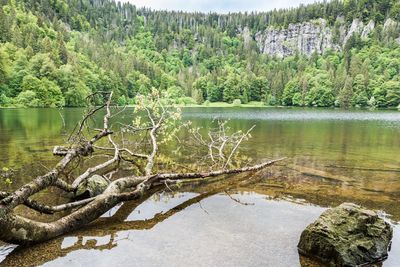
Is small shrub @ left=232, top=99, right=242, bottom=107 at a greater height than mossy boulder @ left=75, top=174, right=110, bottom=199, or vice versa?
mossy boulder @ left=75, top=174, right=110, bottom=199

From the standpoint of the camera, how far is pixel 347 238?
730 cm

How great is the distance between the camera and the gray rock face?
7.08 meters

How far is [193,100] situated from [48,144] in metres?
137

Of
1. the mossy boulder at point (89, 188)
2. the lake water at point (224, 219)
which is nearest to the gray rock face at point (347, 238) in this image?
the lake water at point (224, 219)

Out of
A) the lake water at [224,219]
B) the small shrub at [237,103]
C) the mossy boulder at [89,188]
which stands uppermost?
the mossy boulder at [89,188]

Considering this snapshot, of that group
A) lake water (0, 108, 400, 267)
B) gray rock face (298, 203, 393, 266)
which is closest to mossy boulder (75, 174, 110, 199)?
lake water (0, 108, 400, 267)

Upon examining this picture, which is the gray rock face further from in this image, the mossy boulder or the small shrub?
the small shrub

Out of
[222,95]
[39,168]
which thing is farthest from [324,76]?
Result: [39,168]

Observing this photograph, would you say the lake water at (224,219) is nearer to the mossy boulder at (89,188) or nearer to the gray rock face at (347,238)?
the gray rock face at (347,238)

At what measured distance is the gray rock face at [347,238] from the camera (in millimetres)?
7078

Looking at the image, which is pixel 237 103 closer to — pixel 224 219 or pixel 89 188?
pixel 89 188

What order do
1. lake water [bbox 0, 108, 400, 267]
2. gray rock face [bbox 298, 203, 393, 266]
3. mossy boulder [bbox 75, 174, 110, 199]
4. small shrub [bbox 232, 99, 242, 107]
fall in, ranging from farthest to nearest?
1. small shrub [bbox 232, 99, 242, 107]
2. mossy boulder [bbox 75, 174, 110, 199]
3. lake water [bbox 0, 108, 400, 267]
4. gray rock face [bbox 298, 203, 393, 266]

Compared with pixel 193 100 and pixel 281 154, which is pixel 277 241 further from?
pixel 193 100

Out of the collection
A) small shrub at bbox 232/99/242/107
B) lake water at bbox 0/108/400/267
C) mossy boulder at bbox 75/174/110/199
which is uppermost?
mossy boulder at bbox 75/174/110/199
